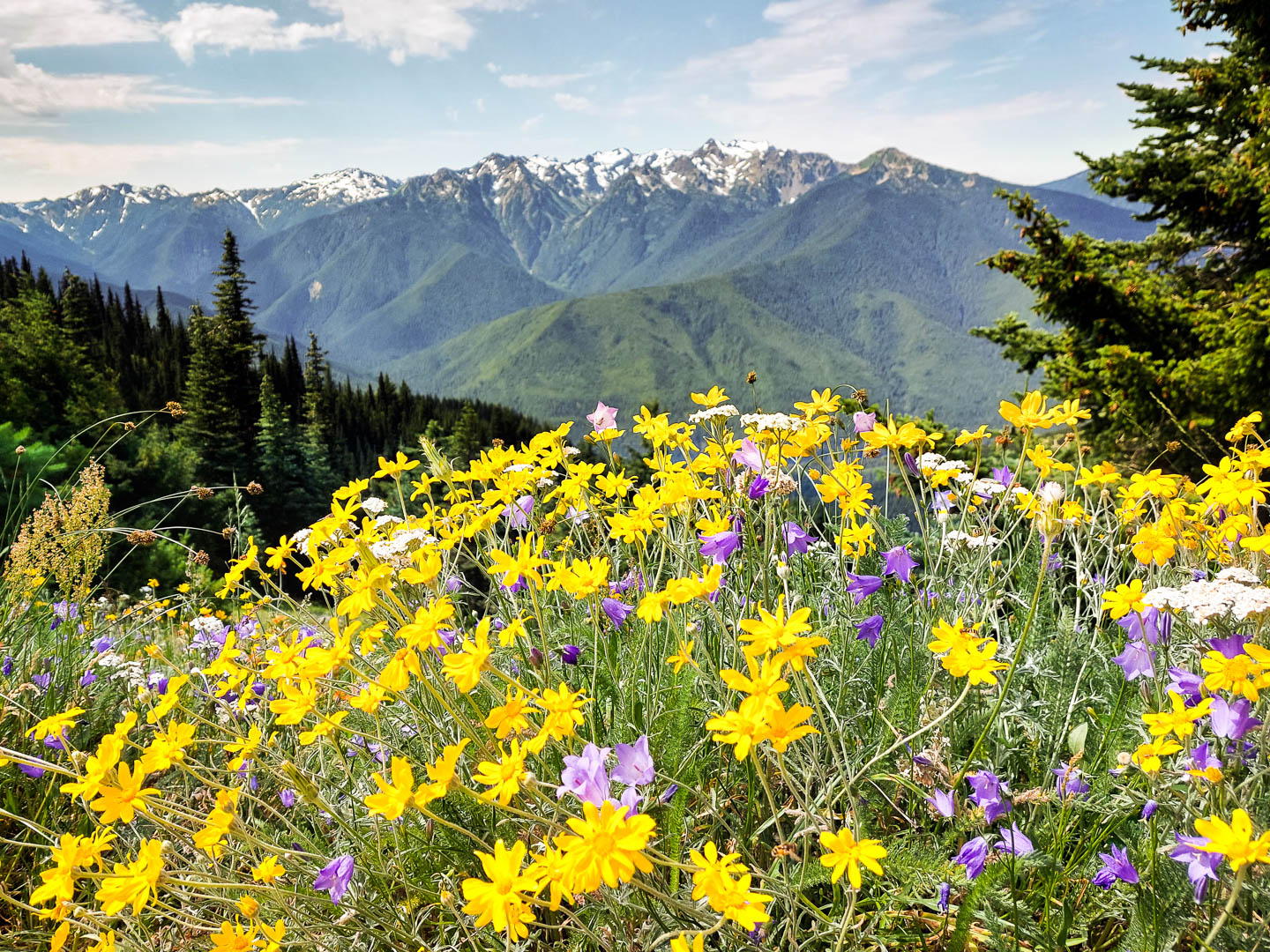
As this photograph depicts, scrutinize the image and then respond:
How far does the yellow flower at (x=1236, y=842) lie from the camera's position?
1064 mm

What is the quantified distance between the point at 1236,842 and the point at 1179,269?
16.9 meters

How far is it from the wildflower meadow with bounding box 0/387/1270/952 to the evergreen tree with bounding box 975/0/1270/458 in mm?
9595

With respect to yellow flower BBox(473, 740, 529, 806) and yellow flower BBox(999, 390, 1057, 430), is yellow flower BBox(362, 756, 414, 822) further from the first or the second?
yellow flower BBox(999, 390, 1057, 430)

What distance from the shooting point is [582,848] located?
1.08 m

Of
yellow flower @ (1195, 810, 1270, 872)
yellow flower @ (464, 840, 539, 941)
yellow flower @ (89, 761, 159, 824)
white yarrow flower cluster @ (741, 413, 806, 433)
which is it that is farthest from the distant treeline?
yellow flower @ (1195, 810, 1270, 872)

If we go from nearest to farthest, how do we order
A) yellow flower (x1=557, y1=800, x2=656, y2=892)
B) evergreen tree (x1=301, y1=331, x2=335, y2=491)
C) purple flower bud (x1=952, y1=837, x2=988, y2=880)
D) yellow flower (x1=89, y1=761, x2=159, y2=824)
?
1. yellow flower (x1=557, y1=800, x2=656, y2=892)
2. yellow flower (x1=89, y1=761, x2=159, y2=824)
3. purple flower bud (x1=952, y1=837, x2=988, y2=880)
4. evergreen tree (x1=301, y1=331, x2=335, y2=491)

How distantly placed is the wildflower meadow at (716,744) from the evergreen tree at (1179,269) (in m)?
9.60

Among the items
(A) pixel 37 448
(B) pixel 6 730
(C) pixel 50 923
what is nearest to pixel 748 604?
(C) pixel 50 923

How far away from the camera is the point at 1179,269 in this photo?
45.9 ft

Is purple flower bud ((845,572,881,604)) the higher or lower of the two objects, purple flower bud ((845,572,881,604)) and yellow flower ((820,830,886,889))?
the higher

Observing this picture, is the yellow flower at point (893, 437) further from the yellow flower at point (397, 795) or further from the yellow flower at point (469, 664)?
the yellow flower at point (397, 795)

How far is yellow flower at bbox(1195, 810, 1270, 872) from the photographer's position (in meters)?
1.06

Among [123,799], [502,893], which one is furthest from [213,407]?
[502,893]

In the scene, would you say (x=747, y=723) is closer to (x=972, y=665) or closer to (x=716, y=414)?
(x=972, y=665)
